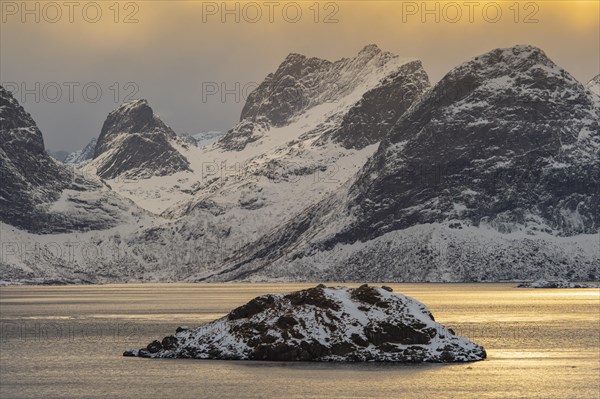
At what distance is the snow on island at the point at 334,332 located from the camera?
123375 millimetres

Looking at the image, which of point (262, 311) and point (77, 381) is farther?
point (262, 311)

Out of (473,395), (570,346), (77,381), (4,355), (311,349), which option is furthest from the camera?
(570,346)

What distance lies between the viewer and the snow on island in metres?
123

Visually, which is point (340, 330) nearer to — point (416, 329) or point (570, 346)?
point (416, 329)

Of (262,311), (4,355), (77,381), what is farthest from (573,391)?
(4,355)

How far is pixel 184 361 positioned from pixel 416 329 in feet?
84.2

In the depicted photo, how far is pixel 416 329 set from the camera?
12475 cm

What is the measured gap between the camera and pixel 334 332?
407ft

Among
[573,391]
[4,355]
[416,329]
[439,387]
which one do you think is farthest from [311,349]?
[4,355]

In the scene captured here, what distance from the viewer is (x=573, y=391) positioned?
105m

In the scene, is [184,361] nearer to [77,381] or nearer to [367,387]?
[77,381]

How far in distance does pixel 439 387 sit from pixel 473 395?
5.12 meters

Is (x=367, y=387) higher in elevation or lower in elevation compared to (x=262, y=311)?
lower

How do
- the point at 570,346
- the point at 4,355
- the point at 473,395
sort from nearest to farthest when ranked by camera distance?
the point at 473,395
the point at 4,355
the point at 570,346
